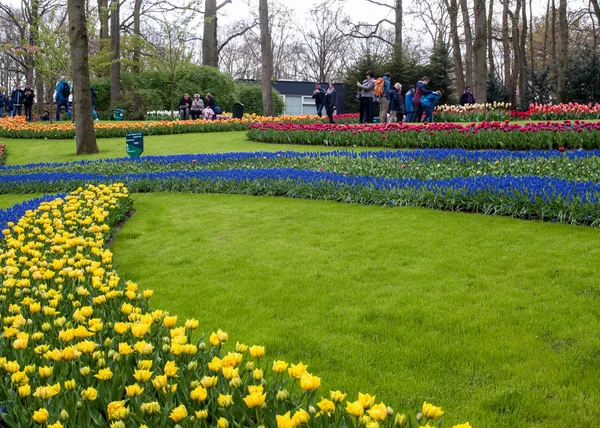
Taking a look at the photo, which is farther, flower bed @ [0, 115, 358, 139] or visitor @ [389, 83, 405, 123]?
flower bed @ [0, 115, 358, 139]

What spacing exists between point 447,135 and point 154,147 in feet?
30.4

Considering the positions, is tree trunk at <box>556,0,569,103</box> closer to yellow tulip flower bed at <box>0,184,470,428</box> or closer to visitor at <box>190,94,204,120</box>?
visitor at <box>190,94,204,120</box>

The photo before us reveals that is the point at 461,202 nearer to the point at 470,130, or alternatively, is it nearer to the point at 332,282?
the point at 332,282

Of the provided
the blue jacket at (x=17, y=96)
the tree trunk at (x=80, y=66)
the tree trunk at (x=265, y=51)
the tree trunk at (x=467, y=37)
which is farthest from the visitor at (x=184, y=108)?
the tree trunk at (x=467, y=37)

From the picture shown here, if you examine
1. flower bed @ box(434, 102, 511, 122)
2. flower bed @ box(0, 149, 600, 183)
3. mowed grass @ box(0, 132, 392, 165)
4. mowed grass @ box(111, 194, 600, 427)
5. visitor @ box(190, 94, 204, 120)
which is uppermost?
visitor @ box(190, 94, 204, 120)

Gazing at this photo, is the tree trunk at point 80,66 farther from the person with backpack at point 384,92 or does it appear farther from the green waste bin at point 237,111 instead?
the green waste bin at point 237,111

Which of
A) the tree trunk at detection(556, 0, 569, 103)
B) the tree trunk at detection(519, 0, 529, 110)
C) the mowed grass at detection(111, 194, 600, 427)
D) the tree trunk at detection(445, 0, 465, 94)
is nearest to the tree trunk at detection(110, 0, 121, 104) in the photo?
the tree trunk at detection(445, 0, 465, 94)

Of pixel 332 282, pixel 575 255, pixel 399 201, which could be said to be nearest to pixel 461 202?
pixel 399 201

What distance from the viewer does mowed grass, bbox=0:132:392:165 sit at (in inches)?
643

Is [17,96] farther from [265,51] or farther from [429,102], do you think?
[429,102]

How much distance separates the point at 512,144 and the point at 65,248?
10163mm

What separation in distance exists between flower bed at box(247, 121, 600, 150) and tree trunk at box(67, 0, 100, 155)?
17.3 feet

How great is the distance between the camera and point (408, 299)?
14.2 feet

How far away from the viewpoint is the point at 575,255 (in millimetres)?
5055
